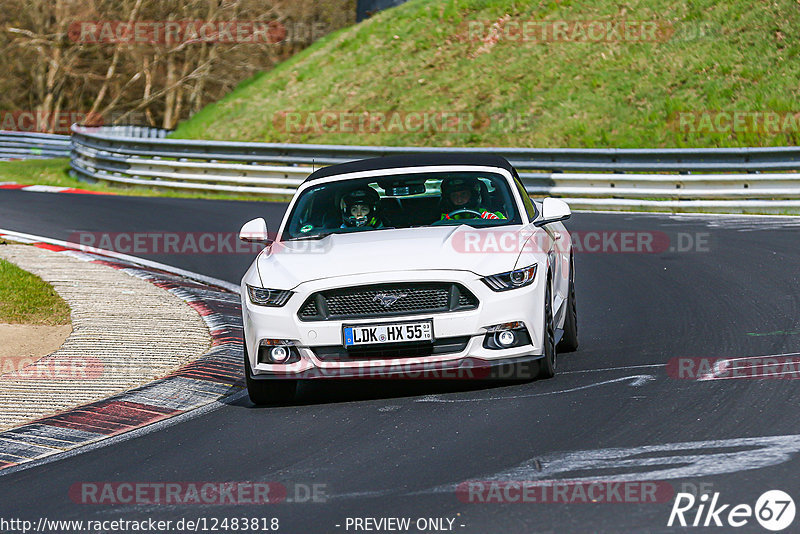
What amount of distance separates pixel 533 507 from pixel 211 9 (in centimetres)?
5416

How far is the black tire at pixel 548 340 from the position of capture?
25.2 feet

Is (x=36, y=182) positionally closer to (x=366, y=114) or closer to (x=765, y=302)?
(x=366, y=114)

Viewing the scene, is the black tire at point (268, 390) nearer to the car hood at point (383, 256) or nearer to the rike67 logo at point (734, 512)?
the car hood at point (383, 256)

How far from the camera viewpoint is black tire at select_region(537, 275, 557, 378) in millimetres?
7666

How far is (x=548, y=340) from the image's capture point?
25.3 feet

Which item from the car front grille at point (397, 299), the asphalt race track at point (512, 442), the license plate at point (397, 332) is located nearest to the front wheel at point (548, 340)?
the asphalt race track at point (512, 442)

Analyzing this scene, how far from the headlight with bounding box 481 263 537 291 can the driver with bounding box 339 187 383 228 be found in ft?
4.39

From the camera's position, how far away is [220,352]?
967 cm

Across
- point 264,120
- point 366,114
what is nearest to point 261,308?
point 366,114

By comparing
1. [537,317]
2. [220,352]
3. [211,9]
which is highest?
[211,9]

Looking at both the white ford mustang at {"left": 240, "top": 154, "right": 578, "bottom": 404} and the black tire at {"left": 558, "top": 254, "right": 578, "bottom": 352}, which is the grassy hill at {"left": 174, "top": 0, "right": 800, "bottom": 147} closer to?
the black tire at {"left": 558, "top": 254, "right": 578, "bottom": 352}

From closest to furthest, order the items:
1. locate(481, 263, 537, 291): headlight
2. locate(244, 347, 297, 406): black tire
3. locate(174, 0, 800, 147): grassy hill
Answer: locate(481, 263, 537, 291): headlight, locate(244, 347, 297, 406): black tire, locate(174, 0, 800, 147): grassy hill

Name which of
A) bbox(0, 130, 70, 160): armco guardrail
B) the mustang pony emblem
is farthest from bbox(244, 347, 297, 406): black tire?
bbox(0, 130, 70, 160): armco guardrail

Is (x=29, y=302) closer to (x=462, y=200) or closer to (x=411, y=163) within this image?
(x=411, y=163)
